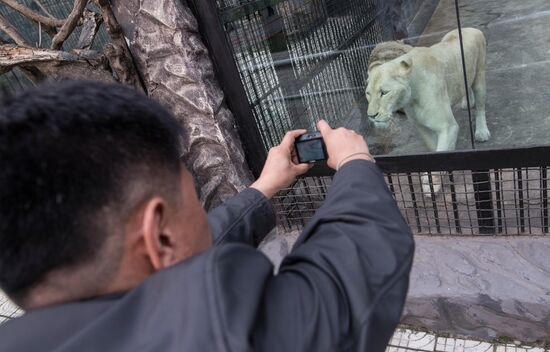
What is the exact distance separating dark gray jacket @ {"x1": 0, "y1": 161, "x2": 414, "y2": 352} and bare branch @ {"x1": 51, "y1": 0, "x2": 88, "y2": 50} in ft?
6.96

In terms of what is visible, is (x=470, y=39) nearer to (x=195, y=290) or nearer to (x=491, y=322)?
(x=491, y=322)

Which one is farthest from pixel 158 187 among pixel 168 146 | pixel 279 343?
pixel 279 343

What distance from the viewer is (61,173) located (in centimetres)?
71

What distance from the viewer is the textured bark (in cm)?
244

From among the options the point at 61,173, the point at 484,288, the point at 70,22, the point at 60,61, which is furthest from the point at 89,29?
the point at 484,288

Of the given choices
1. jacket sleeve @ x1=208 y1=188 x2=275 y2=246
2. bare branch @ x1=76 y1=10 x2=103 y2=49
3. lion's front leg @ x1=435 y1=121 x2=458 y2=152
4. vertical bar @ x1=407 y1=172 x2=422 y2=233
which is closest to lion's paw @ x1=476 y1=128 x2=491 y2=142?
lion's front leg @ x1=435 y1=121 x2=458 y2=152

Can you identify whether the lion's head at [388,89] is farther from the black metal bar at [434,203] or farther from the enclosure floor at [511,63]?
the black metal bar at [434,203]

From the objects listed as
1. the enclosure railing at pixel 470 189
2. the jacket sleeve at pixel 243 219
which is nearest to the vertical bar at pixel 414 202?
the enclosure railing at pixel 470 189

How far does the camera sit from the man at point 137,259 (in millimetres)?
684

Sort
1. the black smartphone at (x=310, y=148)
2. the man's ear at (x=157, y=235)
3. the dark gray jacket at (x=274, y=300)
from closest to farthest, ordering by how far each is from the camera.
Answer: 1. the dark gray jacket at (x=274, y=300)
2. the man's ear at (x=157, y=235)
3. the black smartphone at (x=310, y=148)

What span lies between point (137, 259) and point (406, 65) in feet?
6.99

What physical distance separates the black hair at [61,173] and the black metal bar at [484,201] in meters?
2.06

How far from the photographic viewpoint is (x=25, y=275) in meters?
0.73

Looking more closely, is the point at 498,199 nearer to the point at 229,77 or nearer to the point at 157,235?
the point at 229,77
